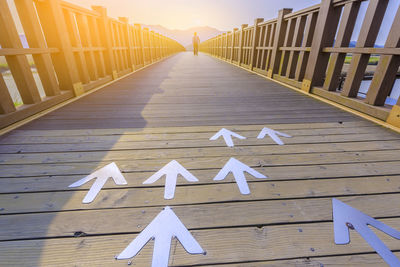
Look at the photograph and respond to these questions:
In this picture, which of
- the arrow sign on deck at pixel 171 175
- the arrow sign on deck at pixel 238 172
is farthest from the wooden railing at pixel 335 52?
the arrow sign on deck at pixel 171 175

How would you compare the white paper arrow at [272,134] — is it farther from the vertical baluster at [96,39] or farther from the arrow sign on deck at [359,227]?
the vertical baluster at [96,39]

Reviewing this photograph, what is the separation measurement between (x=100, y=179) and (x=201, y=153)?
829 millimetres

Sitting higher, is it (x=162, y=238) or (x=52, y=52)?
(x=52, y=52)

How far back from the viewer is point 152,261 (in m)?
0.88

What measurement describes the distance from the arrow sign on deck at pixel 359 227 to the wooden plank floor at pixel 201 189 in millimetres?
33

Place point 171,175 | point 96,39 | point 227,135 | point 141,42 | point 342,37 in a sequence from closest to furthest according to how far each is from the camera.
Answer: point 171,175, point 227,135, point 342,37, point 96,39, point 141,42

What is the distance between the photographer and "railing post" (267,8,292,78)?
456 cm

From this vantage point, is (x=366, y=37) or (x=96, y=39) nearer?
(x=366, y=37)

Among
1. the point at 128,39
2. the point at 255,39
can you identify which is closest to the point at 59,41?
the point at 128,39

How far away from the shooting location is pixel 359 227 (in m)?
1.04

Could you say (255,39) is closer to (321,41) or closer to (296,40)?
(296,40)

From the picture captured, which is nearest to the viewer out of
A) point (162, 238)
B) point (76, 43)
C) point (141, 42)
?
point (162, 238)

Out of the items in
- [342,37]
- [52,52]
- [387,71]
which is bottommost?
[387,71]

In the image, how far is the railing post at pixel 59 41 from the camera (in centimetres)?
287
